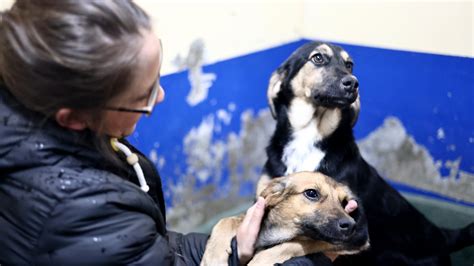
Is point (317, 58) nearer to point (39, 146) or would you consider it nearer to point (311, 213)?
point (311, 213)

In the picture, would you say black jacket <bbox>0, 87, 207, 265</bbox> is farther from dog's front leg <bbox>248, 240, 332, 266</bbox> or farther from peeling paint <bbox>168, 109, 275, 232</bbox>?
peeling paint <bbox>168, 109, 275, 232</bbox>

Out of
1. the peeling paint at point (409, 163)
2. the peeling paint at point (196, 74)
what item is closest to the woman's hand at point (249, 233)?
the peeling paint at point (196, 74)

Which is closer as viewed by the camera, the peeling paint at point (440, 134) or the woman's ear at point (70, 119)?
the woman's ear at point (70, 119)

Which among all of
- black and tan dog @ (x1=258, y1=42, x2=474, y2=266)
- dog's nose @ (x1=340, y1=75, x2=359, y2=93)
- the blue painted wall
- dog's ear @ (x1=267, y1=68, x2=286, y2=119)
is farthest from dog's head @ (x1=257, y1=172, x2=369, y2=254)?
the blue painted wall

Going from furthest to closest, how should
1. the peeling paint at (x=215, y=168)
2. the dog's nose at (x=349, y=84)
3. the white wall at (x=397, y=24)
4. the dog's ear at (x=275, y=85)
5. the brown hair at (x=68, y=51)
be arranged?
1. the peeling paint at (x=215, y=168)
2. the white wall at (x=397, y=24)
3. the dog's ear at (x=275, y=85)
4. the dog's nose at (x=349, y=84)
5. the brown hair at (x=68, y=51)

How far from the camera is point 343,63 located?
7.81ft

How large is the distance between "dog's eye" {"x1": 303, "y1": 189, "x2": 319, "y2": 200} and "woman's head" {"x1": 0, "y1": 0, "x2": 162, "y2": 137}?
3.21 feet

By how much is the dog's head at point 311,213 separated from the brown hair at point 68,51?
1.01 m

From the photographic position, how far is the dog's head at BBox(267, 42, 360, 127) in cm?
226

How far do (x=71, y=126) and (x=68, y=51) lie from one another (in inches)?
7.9

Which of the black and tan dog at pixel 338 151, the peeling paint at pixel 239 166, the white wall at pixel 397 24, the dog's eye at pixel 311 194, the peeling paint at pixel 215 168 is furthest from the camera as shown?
the peeling paint at pixel 215 168

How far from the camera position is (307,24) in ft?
11.2

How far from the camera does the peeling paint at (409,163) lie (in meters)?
2.83

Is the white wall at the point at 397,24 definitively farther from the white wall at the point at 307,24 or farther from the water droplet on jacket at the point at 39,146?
the water droplet on jacket at the point at 39,146
